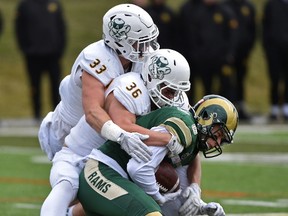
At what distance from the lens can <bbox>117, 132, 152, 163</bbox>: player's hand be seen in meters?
6.58

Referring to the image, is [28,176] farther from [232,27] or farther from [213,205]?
[232,27]

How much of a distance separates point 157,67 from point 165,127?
1.42 feet

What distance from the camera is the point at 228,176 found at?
39.3 feet

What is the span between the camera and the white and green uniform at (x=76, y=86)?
286 inches

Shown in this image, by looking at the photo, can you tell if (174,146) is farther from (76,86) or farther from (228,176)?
(228,176)

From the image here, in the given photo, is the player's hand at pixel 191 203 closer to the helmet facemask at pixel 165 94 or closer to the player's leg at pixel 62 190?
the helmet facemask at pixel 165 94

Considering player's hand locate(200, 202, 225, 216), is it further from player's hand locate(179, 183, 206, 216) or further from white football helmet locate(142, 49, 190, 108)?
white football helmet locate(142, 49, 190, 108)

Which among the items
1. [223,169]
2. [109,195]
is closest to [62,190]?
[109,195]

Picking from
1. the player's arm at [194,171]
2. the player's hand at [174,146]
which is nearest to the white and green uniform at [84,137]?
the player's hand at [174,146]

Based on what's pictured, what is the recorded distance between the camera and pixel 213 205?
6777 mm

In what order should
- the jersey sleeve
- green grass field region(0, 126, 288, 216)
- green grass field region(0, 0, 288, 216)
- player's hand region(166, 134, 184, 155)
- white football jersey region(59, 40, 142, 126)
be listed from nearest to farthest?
player's hand region(166, 134, 184, 155), the jersey sleeve, white football jersey region(59, 40, 142, 126), green grass field region(0, 126, 288, 216), green grass field region(0, 0, 288, 216)

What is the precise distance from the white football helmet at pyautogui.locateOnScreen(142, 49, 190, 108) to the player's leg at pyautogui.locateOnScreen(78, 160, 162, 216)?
561 millimetres

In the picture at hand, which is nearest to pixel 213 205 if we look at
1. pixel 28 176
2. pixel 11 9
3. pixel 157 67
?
pixel 157 67

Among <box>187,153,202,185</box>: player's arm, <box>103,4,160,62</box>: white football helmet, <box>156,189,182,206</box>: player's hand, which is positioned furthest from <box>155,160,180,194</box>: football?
<box>103,4,160,62</box>: white football helmet
